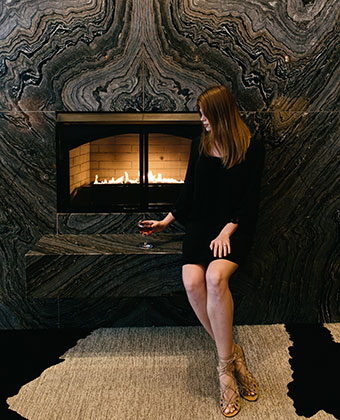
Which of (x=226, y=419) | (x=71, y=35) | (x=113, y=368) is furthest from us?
(x=71, y=35)

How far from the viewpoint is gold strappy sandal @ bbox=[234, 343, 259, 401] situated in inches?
92.8

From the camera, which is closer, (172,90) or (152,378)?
(152,378)

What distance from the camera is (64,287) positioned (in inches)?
105

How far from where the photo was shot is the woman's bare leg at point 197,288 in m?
2.47

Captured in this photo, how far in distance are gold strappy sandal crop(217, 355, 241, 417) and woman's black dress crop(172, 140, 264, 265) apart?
466 millimetres

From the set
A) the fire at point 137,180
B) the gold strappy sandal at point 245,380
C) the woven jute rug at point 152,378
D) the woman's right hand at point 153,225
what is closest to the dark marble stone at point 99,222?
the fire at point 137,180

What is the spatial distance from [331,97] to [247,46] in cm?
56

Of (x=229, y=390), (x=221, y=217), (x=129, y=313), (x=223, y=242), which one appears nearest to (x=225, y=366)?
(x=229, y=390)

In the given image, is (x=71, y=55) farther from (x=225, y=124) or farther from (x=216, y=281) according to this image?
(x=216, y=281)

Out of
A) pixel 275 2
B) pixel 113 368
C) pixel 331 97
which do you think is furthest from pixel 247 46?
pixel 113 368

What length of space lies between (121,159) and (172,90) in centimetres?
49

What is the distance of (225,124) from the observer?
2.57 meters

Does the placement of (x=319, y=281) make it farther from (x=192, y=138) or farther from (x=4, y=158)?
(x=4, y=158)

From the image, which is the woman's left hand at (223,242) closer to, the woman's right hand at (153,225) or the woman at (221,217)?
the woman at (221,217)
